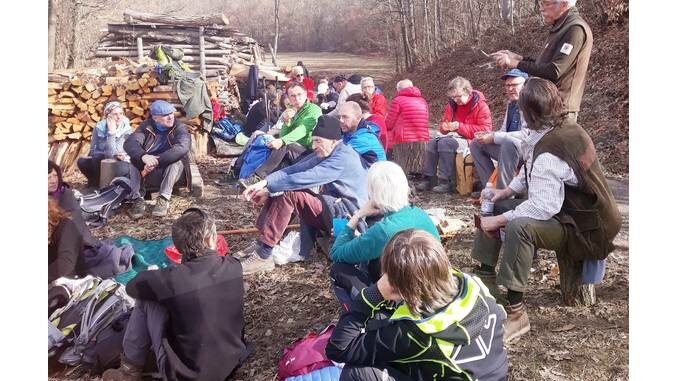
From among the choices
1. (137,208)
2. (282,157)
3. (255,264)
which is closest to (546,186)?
(255,264)

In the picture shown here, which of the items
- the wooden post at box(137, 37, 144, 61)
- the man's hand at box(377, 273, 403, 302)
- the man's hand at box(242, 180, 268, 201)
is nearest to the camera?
the man's hand at box(377, 273, 403, 302)

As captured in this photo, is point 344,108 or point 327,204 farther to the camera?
point 344,108

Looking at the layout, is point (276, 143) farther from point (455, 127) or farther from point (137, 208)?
point (455, 127)

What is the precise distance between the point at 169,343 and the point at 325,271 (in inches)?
56.5

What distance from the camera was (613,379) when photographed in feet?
8.45

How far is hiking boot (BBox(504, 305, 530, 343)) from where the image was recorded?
2.93 meters

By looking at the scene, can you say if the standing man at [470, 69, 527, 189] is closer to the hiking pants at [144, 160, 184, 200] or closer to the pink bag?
the pink bag

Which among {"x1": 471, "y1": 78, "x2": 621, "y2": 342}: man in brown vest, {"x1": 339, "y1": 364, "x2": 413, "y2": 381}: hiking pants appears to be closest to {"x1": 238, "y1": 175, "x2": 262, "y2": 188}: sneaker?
{"x1": 471, "y1": 78, "x2": 621, "y2": 342}: man in brown vest

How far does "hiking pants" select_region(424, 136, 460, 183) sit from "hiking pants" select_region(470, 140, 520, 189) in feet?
0.61

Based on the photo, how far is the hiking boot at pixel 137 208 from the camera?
445cm

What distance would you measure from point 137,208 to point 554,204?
3139 mm

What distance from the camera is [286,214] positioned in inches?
155

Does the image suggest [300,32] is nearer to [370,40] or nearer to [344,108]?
[370,40]
